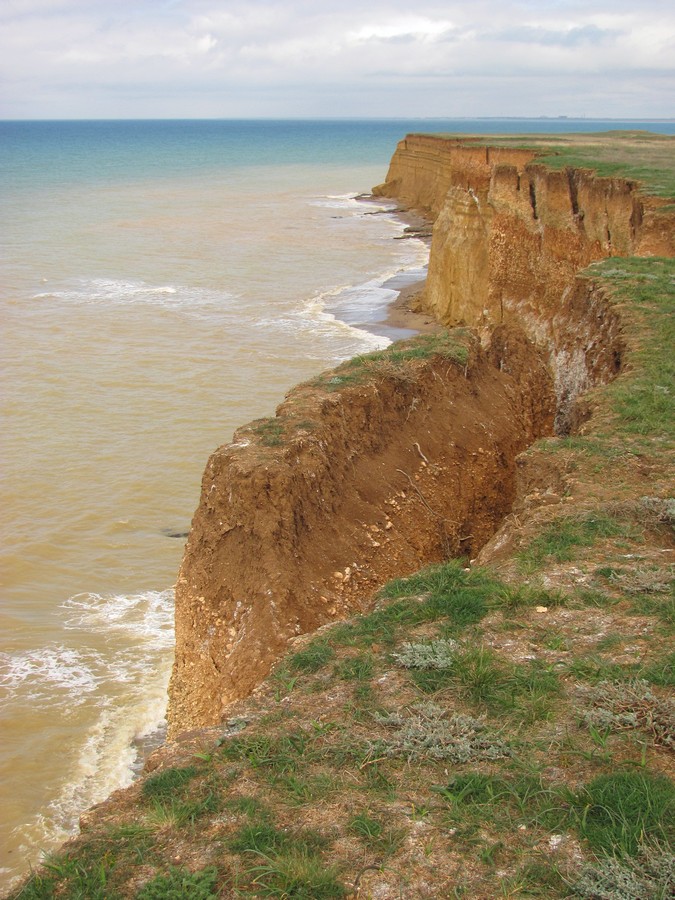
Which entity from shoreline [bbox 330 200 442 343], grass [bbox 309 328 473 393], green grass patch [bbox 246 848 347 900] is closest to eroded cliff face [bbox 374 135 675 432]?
shoreline [bbox 330 200 442 343]

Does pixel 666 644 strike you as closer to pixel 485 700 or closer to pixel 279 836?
pixel 485 700

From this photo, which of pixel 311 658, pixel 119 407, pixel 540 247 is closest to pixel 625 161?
pixel 540 247

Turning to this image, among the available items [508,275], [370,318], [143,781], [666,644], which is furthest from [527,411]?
[370,318]

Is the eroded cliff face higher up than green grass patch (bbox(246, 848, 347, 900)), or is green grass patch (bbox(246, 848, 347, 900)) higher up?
the eroded cliff face

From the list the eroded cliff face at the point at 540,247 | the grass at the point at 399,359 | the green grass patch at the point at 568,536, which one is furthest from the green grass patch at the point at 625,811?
the eroded cliff face at the point at 540,247

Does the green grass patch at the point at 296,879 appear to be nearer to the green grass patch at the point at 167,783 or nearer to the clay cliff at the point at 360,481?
the green grass patch at the point at 167,783

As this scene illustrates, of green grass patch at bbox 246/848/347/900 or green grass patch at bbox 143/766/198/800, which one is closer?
green grass patch at bbox 246/848/347/900

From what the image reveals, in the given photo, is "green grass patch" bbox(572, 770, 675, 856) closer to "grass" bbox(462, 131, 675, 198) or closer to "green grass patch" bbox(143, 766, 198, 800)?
"green grass patch" bbox(143, 766, 198, 800)
